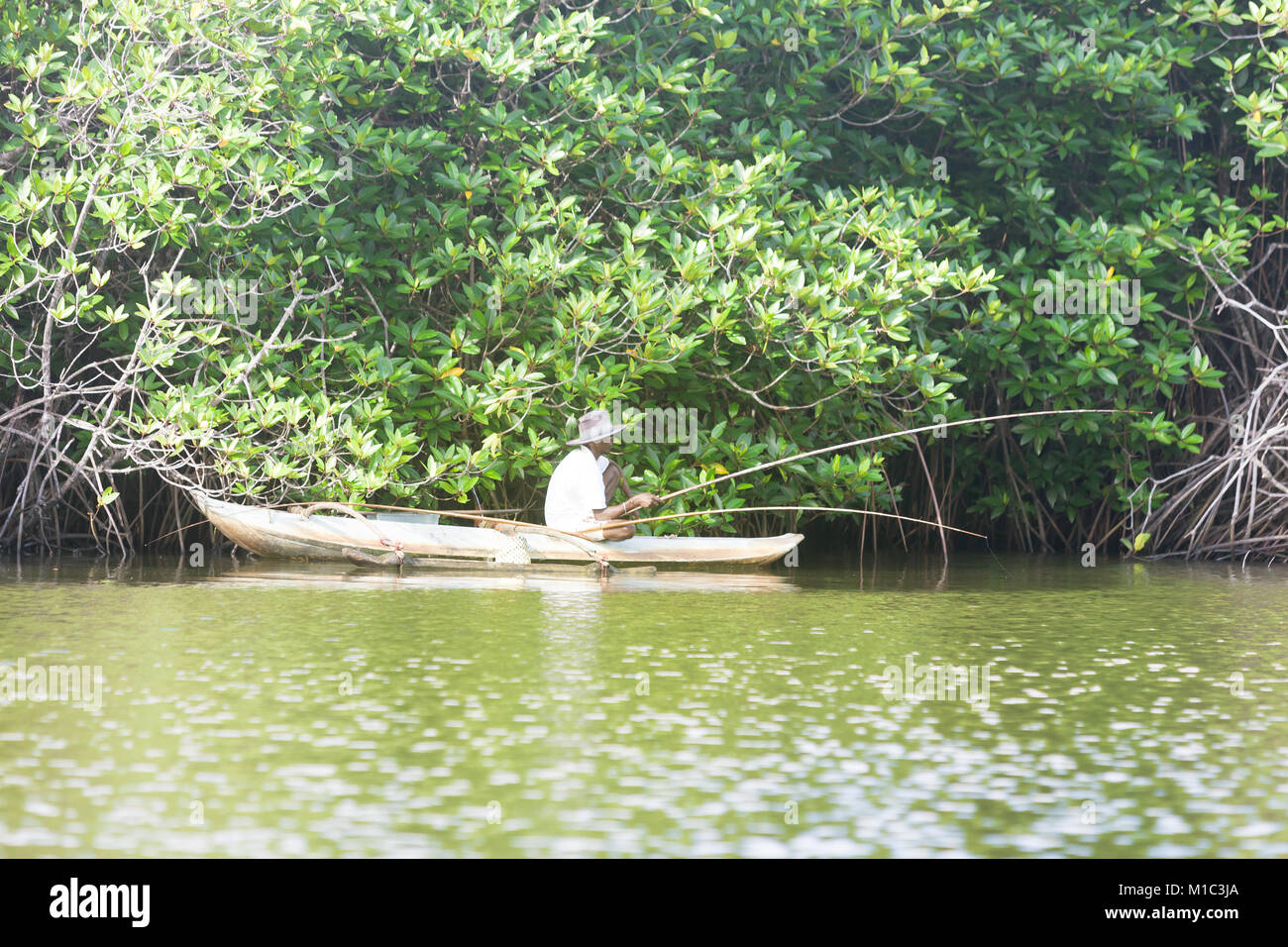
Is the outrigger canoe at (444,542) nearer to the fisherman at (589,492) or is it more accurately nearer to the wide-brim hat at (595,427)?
the fisherman at (589,492)

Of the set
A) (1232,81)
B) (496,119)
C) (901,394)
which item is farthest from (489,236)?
(1232,81)

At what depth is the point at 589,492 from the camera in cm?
1002

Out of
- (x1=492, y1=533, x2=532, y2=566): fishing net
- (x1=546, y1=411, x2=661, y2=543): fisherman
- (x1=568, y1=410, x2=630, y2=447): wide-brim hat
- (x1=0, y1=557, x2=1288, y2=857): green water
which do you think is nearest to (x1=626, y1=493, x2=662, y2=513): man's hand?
(x1=546, y1=411, x2=661, y2=543): fisherman

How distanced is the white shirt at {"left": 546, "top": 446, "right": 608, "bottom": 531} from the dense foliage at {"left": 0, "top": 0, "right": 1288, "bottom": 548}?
1.80 ft

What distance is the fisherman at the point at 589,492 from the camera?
9.89 m

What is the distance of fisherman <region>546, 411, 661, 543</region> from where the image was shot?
32.4ft

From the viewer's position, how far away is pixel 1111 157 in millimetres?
13039

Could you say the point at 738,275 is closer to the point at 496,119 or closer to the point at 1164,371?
the point at 496,119

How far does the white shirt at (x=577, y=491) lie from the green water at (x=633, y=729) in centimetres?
171

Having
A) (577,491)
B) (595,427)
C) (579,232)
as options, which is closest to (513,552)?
(577,491)

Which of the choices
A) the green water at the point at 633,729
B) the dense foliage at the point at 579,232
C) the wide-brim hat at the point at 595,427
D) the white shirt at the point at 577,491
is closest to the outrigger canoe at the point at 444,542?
the white shirt at the point at 577,491
